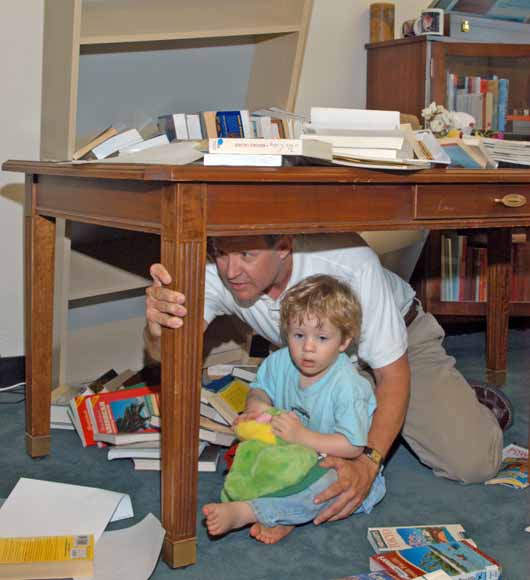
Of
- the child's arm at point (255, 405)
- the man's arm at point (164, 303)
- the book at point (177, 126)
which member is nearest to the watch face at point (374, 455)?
the child's arm at point (255, 405)

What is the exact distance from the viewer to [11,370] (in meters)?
2.54

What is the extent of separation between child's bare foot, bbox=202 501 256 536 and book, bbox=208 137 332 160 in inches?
24.3

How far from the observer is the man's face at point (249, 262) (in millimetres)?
1668

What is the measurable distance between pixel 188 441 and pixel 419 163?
64cm

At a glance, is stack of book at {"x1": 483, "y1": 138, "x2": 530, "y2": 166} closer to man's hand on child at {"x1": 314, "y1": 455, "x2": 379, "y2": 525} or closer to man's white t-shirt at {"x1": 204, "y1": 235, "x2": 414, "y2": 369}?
man's white t-shirt at {"x1": 204, "y1": 235, "x2": 414, "y2": 369}

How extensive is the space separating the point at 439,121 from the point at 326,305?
717 millimetres

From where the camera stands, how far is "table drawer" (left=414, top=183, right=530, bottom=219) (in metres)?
1.60

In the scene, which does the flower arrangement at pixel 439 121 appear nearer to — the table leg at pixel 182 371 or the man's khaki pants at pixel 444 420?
the man's khaki pants at pixel 444 420

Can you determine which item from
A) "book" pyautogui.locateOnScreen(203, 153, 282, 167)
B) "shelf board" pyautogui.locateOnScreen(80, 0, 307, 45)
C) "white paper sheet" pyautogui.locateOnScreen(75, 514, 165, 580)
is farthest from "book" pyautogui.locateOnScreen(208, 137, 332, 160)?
"shelf board" pyautogui.locateOnScreen(80, 0, 307, 45)

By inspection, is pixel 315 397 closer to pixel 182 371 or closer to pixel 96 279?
pixel 182 371

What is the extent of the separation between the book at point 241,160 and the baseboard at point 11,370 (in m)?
1.35

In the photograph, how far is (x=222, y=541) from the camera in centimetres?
159

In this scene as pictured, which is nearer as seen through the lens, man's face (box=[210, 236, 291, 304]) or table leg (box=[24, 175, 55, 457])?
man's face (box=[210, 236, 291, 304])

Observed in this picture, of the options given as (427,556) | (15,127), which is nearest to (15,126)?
(15,127)
